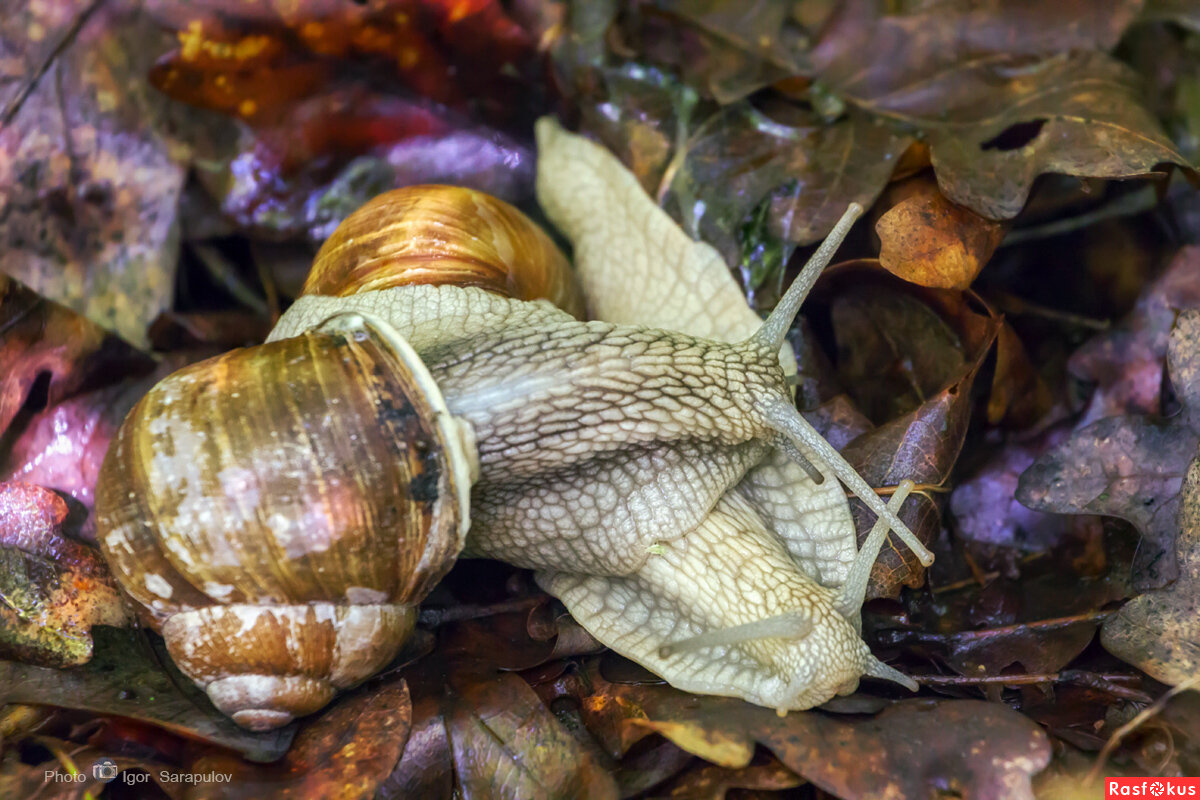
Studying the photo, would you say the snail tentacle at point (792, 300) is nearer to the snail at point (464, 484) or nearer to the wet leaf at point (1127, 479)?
the snail at point (464, 484)

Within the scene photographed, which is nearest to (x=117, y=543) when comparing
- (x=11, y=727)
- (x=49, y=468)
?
(x=11, y=727)

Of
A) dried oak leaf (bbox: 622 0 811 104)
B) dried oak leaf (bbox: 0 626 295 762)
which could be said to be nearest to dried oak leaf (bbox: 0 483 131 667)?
dried oak leaf (bbox: 0 626 295 762)

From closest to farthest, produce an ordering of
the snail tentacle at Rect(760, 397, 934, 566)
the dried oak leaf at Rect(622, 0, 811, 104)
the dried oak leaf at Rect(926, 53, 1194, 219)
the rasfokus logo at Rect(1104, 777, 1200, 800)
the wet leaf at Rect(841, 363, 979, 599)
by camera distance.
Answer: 1. the rasfokus logo at Rect(1104, 777, 1200, 800)
2. the snail tentacle at Rect(760, 397, 934, 566)
3. the wet leaf at Rect(841, 363, 979, 599)
4. the dried oak leaf at Rect(926, 53, 1194, 219)
5. the dried oak leaf at Rect(622, 0, 811, 104)

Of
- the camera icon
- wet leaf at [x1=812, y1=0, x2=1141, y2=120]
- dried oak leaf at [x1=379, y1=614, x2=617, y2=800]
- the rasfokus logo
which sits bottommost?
dried oak leaf at [x1=379, y1=614, x2=617, y2=800]

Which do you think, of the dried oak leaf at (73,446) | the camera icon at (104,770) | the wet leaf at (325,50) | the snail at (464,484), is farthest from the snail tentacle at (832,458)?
the dried oak leaf at (73,446)

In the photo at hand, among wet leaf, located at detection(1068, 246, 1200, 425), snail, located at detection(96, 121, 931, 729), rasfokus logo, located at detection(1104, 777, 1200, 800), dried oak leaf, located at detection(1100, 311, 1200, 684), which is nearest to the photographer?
rasfokus logo, located at detection(1104, 777, 1200, 800)

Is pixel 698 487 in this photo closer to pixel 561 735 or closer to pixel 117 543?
pixel 561 735

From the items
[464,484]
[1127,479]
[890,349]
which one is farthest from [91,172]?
[1127,479]

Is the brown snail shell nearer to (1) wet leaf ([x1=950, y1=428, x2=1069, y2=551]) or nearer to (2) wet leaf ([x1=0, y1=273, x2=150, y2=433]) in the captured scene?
(2) wet leaf ([x1=0, y1=273, x2=150, y2=433])
